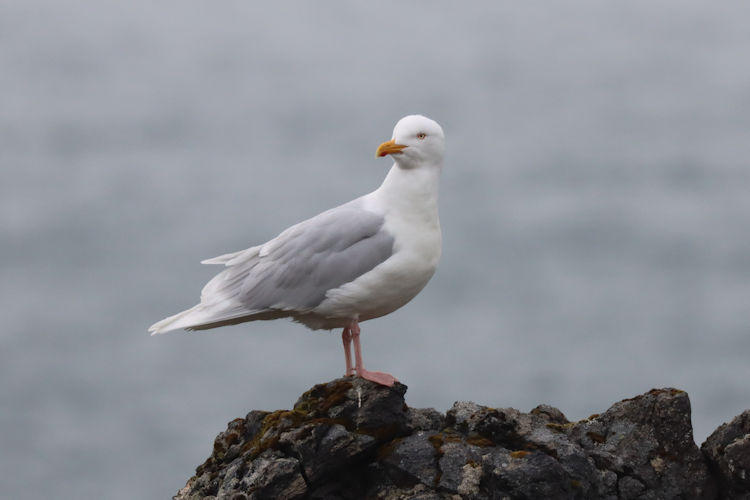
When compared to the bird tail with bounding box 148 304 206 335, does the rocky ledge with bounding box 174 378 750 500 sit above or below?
below

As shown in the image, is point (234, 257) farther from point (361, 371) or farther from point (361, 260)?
point (361, 371)

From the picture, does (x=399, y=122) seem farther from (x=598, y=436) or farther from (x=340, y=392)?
(x=598, y=436)

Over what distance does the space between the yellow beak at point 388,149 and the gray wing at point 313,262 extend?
85 cm

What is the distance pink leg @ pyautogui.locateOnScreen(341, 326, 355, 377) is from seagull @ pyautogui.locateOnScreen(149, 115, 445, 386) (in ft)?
0.16

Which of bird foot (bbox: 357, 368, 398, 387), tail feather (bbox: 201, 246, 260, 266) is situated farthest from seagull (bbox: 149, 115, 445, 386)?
tail feather (bbox: 201, 246, 260, 266)

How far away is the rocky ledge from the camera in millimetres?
12797

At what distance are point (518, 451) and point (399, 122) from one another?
456 cm

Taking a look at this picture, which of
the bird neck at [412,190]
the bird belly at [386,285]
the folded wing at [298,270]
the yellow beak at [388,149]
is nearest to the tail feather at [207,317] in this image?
the folded wing at [298,270]

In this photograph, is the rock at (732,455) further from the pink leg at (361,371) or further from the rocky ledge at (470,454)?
the pink leg at (361,371)

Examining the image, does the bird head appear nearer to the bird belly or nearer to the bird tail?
the bird belly

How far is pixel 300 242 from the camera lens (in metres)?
14.4

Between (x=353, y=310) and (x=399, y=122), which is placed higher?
(x=399, y=122)

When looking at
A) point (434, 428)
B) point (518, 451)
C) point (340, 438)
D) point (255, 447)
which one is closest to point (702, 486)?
point (518, 451)

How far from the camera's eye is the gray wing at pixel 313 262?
1395 cm
